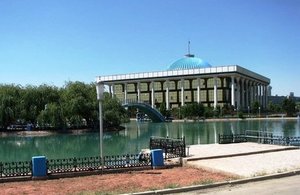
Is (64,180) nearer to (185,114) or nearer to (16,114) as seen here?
(16,114)

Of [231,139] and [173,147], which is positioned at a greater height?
[173,147]

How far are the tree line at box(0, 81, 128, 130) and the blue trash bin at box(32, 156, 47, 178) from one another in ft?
145

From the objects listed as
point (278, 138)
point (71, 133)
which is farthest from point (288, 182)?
point (71, 133)

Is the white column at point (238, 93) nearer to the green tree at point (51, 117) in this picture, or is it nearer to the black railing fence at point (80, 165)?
the green tree at point (51, 117)

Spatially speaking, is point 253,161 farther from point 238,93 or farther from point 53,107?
point 238,93

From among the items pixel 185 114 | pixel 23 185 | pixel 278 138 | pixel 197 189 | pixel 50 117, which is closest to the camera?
pixel 197 189

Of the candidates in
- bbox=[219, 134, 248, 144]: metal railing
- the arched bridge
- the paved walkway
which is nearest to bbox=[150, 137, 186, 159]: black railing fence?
the paved walkway

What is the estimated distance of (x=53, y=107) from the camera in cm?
6069

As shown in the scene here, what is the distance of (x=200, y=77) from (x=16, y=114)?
83.1 meters

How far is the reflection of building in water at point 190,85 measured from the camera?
135 meters

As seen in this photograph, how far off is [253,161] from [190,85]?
12229 centimetres

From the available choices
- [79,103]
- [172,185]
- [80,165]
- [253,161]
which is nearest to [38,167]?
[80,165]

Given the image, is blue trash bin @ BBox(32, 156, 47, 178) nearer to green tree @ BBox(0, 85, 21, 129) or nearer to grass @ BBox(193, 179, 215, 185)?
grass @ BBox(193, 179, 215, 185)

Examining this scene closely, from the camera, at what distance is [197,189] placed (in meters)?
14.0
